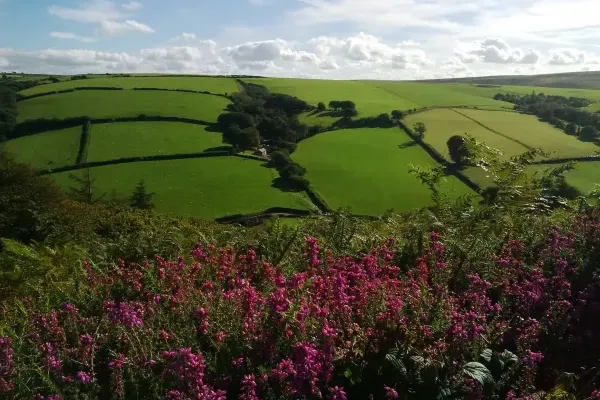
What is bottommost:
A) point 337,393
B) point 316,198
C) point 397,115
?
point 316,198

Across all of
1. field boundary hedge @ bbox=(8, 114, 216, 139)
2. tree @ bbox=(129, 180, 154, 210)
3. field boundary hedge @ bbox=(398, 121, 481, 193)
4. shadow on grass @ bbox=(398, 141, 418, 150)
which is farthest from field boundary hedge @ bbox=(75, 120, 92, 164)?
field boundary hedge @ bbox=(398, 121, 481, 193)

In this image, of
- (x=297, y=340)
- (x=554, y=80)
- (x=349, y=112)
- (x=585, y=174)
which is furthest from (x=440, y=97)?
(x=297, y=340)

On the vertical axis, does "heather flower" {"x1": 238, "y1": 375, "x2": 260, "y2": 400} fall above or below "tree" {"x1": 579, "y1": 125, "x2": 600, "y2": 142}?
above

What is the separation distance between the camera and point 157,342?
11.1 ft

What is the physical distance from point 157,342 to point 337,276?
4.74 feet

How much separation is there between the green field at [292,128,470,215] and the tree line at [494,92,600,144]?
22.0 m

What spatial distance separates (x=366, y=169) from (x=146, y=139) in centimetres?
2825

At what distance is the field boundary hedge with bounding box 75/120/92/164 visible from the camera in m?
55.1

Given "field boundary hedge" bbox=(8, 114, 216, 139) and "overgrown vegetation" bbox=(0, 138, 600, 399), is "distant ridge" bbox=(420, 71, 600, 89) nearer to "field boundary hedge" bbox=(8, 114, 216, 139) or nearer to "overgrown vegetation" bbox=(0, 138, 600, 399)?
"field boundary hedge" bbox=(8, 114, 216, 139)

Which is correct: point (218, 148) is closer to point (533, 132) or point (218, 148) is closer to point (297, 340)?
point (533, 132)

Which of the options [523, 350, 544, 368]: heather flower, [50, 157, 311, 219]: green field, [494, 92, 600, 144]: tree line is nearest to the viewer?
[523, 350, 544, 368]: heather flower

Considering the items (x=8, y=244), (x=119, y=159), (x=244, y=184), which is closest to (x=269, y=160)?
(x=244, y=184)

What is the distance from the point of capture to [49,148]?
59.1 metres

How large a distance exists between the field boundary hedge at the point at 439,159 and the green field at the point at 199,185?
16.2 metres
